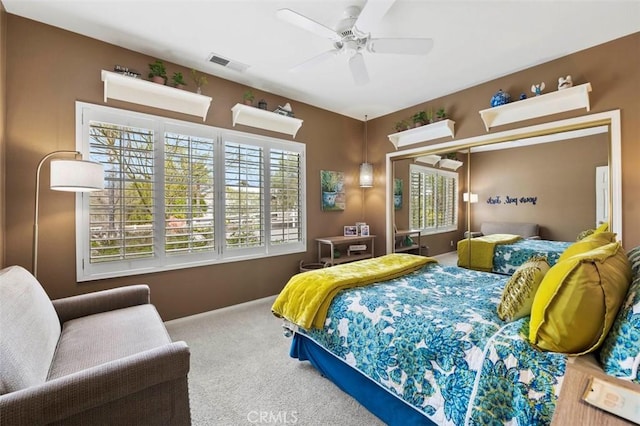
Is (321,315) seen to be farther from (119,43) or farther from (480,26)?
(119,43)

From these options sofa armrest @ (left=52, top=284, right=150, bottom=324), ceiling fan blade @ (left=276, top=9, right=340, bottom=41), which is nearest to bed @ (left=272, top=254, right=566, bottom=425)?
sofa armrest @ (left=52, top=284, right=150, bottom=324)

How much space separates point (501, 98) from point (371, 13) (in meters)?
2.14

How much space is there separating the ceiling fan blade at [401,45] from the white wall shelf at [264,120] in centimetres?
167

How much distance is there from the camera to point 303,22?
76.1 inches

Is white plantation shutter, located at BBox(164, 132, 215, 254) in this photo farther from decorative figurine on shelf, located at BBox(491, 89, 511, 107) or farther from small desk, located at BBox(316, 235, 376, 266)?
decorative figurine on shelf, located at BBox(491, 89, 511, 107)

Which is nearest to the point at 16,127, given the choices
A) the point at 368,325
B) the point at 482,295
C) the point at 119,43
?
the point at 119,43

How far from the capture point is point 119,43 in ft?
8.73

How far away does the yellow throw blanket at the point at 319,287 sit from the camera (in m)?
1.92

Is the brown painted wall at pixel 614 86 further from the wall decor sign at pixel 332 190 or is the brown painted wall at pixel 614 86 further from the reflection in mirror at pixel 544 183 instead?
the wall decor sign at pixel 332 190

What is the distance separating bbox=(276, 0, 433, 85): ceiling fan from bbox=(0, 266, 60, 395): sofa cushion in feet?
7.30

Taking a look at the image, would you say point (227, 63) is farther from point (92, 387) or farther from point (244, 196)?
point (92, 387)

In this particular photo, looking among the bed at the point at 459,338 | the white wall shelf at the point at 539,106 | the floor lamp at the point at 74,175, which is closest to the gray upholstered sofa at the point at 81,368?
the floor lamp at the point at 74,175

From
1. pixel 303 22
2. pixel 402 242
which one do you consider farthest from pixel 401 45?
pixel 402 242

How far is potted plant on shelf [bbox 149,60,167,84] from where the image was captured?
2801 mm
